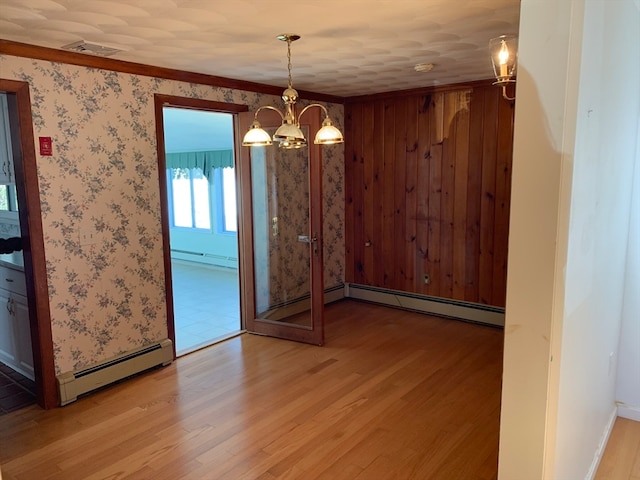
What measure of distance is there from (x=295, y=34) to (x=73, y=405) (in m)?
2.87

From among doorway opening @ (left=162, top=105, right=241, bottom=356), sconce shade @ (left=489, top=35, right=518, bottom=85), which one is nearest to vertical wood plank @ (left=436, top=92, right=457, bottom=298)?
doorway opening @ (left=162, top=105, right=241, bottom=356)

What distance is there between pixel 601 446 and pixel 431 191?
2.93 metres

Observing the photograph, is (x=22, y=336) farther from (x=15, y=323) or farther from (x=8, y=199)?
(x=8, y=199)

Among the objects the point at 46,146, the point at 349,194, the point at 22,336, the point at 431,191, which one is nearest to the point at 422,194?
the point at 431,191

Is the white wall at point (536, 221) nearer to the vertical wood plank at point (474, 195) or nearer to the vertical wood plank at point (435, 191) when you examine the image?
the vertical wood plank at point (474, 195)

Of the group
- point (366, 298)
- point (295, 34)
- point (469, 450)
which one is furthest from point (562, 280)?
point (366, 298)

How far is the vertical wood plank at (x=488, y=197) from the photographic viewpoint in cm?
453

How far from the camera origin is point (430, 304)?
204 inches

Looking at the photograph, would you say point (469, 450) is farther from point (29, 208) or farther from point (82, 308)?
point (29, 208)

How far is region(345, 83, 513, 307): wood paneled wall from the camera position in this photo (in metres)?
4.60

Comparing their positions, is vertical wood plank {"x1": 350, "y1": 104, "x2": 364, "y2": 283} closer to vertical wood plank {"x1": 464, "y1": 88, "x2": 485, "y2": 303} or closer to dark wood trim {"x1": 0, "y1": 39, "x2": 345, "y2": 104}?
dark wood trim {"x1": 0, "y1": 39, "x2": 345, "y2": 104}

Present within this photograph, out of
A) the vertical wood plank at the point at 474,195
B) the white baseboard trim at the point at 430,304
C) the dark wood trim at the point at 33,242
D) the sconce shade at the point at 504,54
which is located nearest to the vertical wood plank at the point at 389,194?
the white baseboard trim at the point at 430,304

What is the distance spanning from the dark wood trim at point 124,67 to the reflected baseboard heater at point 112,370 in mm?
2098

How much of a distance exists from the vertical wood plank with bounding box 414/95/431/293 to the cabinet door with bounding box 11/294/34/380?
368 centimetres
